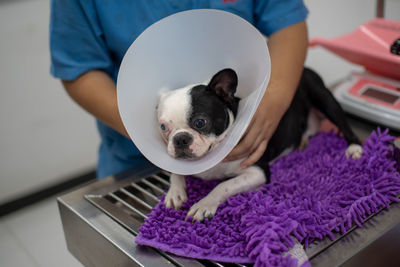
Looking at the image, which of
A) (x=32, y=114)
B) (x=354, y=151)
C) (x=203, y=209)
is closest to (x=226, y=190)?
(x=203, y=209)

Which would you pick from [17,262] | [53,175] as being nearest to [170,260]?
[17,262]

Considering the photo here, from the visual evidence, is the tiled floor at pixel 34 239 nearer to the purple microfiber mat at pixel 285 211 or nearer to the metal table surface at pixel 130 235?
the metal table surface at pixel 130 235

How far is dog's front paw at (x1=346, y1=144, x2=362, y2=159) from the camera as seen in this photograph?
869 millimetres

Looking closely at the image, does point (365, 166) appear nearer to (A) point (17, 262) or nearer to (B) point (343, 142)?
(B) point (343, 142)

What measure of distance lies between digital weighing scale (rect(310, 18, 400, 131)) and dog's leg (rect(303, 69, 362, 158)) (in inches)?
3.5

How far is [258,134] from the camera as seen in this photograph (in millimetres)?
784

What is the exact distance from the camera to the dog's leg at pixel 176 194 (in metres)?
0.77

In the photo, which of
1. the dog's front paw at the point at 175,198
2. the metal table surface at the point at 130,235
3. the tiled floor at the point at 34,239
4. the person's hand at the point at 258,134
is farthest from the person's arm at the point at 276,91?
the tiled floor at the point at 34,239

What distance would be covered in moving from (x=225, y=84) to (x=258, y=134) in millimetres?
125

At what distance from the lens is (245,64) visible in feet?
2.35

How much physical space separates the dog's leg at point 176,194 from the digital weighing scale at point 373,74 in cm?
50

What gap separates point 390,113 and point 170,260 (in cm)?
63

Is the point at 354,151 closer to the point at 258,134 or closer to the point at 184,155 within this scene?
the point at 258,134

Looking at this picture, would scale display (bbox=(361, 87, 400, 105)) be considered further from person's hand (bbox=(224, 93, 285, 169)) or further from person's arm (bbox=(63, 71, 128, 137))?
person's arm (bbox=(63, 71, 128, 137))
